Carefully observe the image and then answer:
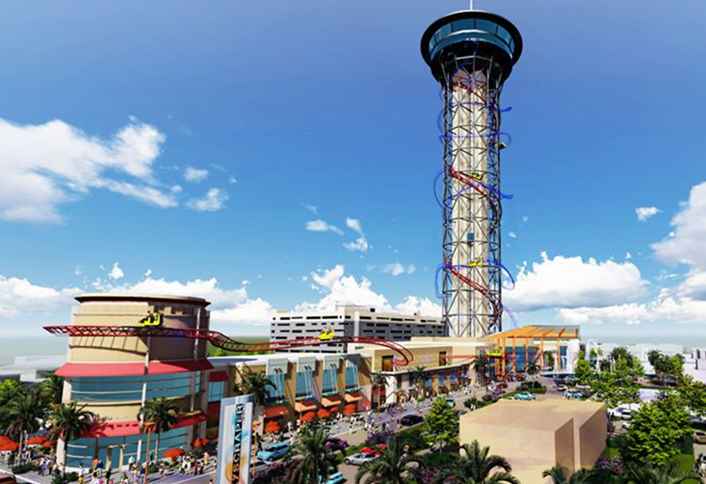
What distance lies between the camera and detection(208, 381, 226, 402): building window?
183ft

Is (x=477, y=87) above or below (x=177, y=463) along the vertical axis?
above

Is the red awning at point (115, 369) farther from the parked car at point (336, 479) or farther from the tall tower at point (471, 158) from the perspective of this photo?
the tall tower at point (471, 158)

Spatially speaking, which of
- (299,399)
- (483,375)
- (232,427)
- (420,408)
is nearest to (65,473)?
(232,427)

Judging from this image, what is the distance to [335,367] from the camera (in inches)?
2933

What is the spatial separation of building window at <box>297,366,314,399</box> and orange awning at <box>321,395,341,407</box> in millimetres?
2452

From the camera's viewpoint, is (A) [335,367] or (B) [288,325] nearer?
(A) [335,367]

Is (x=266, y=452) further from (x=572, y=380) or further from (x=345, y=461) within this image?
(x=572, y=380)

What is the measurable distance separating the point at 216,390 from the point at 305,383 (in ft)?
50.6

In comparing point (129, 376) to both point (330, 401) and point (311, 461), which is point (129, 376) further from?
point (330, 401)

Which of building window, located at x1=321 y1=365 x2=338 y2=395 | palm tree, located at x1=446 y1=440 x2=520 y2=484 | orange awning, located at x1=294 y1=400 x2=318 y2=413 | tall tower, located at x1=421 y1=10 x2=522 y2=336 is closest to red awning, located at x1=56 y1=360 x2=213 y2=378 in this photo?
orange awning, located at x1=294 y1=400 x2=318 y2=413

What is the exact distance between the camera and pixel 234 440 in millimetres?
32188

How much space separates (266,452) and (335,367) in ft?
83.9

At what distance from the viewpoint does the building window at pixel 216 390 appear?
2192 inches

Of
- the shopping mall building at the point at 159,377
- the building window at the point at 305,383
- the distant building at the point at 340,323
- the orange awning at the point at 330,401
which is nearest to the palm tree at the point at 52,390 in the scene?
the shopping mall building at the point at 159,377
